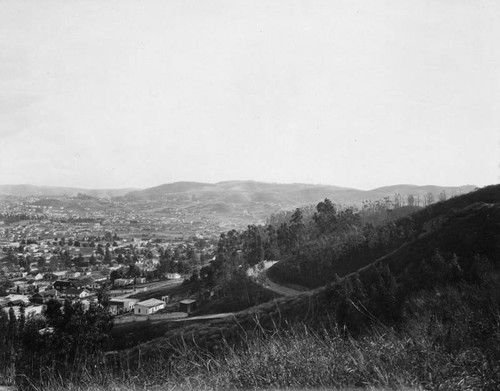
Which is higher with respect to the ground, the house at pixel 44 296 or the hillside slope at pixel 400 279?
the hillside slope at pixel 400 279

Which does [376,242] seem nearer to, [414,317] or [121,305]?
[121,305]

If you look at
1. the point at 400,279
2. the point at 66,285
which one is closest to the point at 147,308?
the point at 66,285

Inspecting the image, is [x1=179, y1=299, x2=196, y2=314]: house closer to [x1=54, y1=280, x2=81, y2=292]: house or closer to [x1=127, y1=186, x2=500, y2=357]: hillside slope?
[x1=127, y1=186, x2=500, y2=357]: hillside slope

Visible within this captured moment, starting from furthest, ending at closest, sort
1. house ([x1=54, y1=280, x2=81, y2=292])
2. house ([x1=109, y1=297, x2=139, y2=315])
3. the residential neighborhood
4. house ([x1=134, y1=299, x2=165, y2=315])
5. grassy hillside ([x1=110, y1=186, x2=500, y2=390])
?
house ([x1=54, y1=280, x2=81, y2=292])
the residential neighborhood
house ([x1=109, y1=297, x2=139, y2=315])
house ([x1=134, y1=299, x2=165, y2=315])
grassy hillside ([x1=110, y1=186, x2=500, y2=390])

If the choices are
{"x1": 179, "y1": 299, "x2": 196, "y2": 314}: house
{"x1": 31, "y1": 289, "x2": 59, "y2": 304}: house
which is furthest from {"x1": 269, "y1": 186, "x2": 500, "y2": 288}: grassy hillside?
{"x1": 31, "y1": 289, "x2": 59, "y2": 304}: house

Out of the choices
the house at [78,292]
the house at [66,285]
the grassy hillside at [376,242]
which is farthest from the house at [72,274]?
the grassy hillside at [376,242]

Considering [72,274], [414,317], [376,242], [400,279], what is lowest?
[72,274]

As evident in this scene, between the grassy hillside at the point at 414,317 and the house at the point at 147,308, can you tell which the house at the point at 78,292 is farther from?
the grassy hillside at the point at 414,317

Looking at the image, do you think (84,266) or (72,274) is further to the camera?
(84,266)

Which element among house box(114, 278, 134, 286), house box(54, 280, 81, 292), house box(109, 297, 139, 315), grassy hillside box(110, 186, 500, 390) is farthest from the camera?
house box(114, 278, 134, 286)

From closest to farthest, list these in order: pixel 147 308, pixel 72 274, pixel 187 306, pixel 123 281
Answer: pixel 187 306, pixel 147 308, pixel 123 281, pixel 72 274

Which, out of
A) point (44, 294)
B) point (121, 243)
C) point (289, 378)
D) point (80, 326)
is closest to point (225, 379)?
point (289, 378)

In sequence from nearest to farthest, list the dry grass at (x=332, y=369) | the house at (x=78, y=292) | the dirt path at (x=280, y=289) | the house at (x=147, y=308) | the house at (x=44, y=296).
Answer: the dry grass at (x=332, y=369) → the dirt path at (x=280, y=289) → the house at (x=147, y=308) → the house at (x=44, y=296) → the house at (x=78, y=292)

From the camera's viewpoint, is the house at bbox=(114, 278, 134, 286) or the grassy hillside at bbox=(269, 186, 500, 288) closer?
the grassy hillside at bbox=(269, 186, 500, 288)
